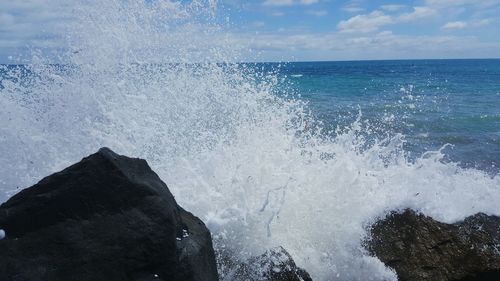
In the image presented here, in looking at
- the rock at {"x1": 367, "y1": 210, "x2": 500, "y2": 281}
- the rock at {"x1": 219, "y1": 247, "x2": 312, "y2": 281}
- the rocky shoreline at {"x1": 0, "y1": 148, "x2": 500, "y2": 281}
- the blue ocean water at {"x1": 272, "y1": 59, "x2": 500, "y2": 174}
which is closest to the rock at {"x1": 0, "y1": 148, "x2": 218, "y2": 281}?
the rocky shoreline at {"x1": 0, "y1": 148, "x2": 500, "y2": 281}

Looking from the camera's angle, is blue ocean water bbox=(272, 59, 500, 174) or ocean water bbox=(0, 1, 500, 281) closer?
ocean water bbox=(0, 1, 500, 281)

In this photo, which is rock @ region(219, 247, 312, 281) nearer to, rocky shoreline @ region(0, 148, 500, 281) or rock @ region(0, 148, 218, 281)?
rocky shoreline @ region(0, 148, 500, 281)

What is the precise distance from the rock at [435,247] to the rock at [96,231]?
1947 millimetres

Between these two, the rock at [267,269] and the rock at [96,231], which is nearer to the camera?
the rock at [96,231]

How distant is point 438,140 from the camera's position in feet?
37.3

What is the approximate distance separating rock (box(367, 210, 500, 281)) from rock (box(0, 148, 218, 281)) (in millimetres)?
1947

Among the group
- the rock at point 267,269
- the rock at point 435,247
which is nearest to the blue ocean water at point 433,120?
the rock at point 435,247

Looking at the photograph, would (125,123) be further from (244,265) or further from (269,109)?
(244,265)

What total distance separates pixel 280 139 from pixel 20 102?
152 inches

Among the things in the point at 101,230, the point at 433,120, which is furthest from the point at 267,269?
the point at 433,120

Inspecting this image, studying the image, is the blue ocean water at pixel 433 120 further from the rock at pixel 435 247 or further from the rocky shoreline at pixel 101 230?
the rocky shoreline at pixel 101 230

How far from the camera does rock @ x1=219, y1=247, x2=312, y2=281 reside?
153 inches

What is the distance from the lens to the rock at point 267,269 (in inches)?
153

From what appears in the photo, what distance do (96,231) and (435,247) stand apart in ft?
9.90
